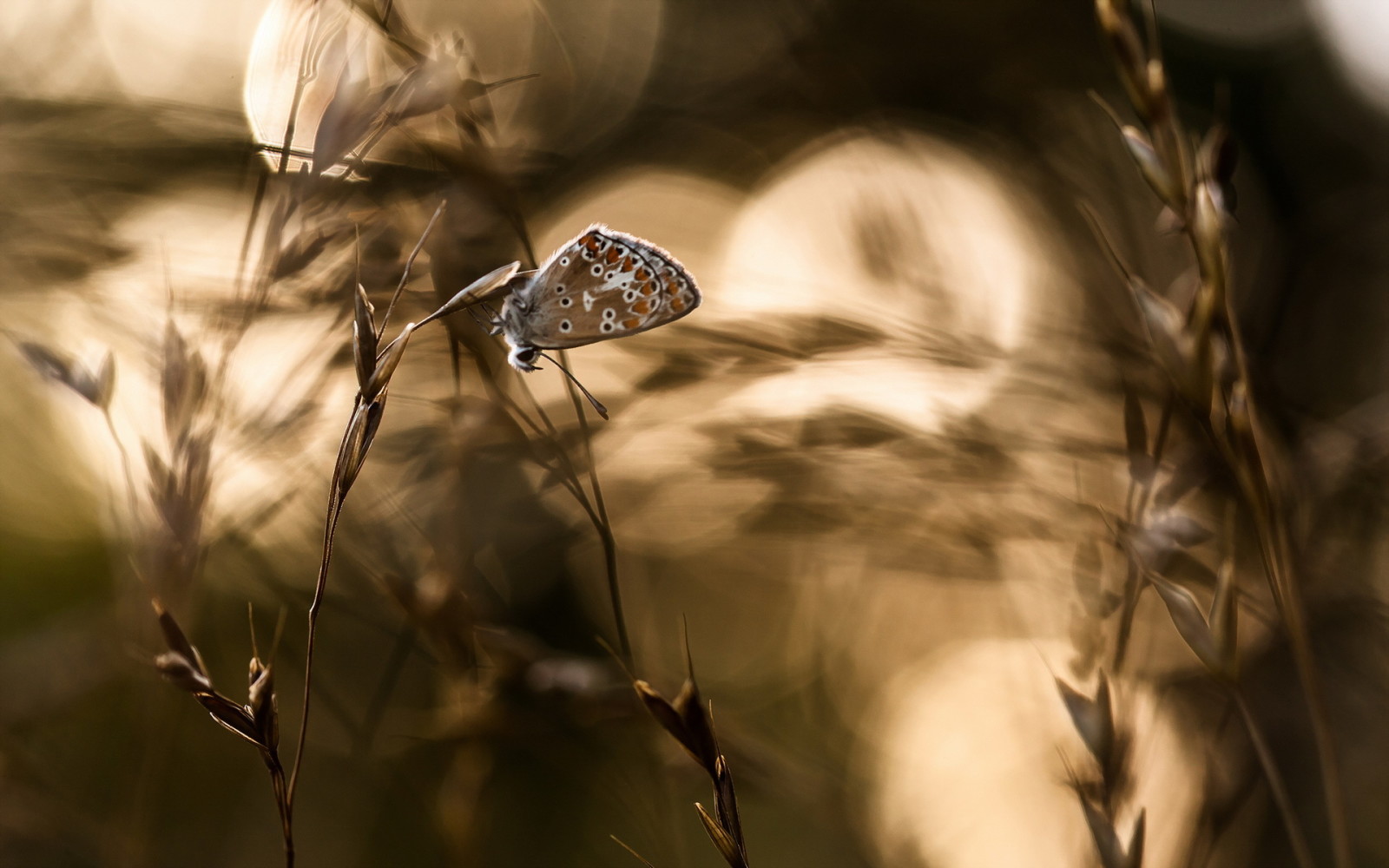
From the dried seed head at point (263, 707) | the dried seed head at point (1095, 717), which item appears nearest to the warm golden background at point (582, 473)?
the dried seed head at point (1095, 717)

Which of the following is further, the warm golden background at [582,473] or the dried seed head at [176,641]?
the warm golden background at [582,473]

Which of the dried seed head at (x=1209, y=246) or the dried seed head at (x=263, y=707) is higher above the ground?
the dried seed head at (x=1209, y=246)

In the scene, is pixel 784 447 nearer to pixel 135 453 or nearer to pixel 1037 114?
pixel 135 453

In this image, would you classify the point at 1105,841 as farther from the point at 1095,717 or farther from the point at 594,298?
the point at 594,298

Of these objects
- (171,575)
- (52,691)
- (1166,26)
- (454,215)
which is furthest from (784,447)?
(1166,26)

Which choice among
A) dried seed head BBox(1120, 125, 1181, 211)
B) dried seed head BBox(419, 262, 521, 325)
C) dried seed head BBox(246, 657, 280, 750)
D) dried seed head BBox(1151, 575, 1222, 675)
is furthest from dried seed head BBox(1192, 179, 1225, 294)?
dried seed head BBox(246, 657, 280, 750)

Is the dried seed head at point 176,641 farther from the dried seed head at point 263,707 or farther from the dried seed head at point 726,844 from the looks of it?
the dried seed head at point 726,844

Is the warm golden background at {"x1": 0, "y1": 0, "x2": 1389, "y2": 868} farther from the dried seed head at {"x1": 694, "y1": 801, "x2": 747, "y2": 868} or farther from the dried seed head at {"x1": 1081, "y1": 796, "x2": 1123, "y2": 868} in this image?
the dried seed head at {"x1": 694, "y1": 801, "x2": 747, "y2": 868}

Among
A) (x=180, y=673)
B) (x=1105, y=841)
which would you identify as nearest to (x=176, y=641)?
(x=180, y=673)
